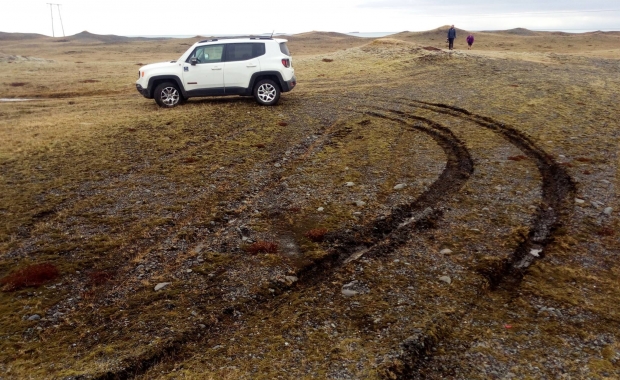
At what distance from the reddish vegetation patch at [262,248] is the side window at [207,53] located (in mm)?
10619

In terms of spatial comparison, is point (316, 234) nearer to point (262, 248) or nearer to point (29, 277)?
point (262, 248)

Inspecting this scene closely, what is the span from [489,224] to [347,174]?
10.2 feet

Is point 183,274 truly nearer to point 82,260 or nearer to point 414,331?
point 82,260

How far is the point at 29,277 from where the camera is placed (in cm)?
550

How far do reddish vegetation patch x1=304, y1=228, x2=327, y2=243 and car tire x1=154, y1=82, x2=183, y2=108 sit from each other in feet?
35.5

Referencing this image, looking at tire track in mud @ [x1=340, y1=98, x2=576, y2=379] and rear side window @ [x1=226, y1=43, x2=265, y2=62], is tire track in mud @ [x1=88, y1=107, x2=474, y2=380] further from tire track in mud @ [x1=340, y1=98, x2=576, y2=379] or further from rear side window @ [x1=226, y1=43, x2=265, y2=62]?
rear side window @ [x1=226, y1=43, x2=265, y2=62]

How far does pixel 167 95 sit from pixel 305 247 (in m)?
11.3

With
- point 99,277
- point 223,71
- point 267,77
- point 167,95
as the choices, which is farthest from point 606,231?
point 167,95

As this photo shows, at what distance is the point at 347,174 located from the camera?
8984 mm

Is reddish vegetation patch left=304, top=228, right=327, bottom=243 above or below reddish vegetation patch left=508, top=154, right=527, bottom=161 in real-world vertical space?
below

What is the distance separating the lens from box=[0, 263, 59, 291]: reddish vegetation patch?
5375 millimetres

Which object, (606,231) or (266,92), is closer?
(606,231)

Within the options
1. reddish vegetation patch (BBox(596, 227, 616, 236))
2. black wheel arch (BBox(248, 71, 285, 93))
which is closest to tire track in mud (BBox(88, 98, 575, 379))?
reddish vegetation patch (BBox(596, 227, 616, 236))

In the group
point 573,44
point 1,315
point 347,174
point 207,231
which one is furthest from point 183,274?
point 573,44
